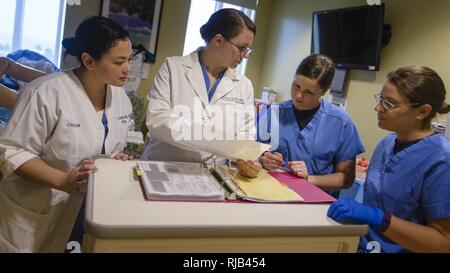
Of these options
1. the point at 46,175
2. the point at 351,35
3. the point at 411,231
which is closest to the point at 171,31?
the point at 351,35

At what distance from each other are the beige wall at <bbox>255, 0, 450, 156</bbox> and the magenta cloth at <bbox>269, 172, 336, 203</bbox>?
1531mm

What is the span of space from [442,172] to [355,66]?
1936 millimetres

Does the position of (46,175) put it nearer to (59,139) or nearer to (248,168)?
(59,139)

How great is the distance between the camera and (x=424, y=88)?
117cm

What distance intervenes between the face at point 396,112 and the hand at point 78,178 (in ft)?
3.20

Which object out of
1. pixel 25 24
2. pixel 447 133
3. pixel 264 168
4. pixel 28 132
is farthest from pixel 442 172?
pixel 25 24

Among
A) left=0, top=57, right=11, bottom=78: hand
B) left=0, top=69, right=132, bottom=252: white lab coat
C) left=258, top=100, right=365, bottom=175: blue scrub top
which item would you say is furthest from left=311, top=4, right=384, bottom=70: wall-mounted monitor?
left=0, top=57, right=11, bottom=78: hand

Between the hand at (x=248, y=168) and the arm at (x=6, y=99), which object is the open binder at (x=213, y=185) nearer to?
the hand at (x=248, y=168)

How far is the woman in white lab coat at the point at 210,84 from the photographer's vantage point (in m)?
1.44

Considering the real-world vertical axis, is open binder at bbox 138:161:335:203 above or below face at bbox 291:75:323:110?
below

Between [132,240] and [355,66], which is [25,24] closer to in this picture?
[355,66]

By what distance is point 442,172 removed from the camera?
1067 millimetres

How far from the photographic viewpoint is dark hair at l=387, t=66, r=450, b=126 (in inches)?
46.1

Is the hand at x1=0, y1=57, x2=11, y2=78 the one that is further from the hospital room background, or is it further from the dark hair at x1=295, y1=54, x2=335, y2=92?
the dark hair at x1=295, y1=54, x2=335, y2=92
